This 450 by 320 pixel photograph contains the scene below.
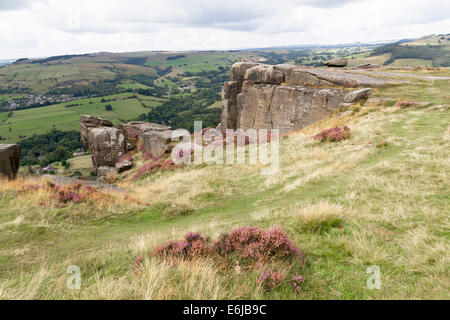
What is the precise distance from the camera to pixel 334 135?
19.8m

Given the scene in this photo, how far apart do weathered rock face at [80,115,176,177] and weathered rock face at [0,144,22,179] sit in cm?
1305

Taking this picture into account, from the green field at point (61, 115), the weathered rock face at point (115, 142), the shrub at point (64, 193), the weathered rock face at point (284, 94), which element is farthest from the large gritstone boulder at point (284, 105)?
the green field at point (61, 115)

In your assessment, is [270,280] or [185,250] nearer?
[270,280]

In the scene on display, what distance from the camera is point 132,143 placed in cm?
3603

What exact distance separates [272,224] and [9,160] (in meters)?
17.6

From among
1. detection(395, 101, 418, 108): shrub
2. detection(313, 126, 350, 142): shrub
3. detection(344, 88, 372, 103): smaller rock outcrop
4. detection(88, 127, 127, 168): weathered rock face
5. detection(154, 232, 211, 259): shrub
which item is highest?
detection(344, 88, 372, 103): smaller rock outcrop

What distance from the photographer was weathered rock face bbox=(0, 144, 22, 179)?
1566 centimetres

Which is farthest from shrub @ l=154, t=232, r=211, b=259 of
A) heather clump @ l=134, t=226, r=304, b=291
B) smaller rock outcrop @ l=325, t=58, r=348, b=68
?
smaller rock outcrop @ l=325, t=58, r=348, b=68

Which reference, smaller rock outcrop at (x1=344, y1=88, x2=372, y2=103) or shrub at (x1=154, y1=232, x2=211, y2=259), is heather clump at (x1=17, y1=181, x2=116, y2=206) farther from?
smaller rock outcrop at (x1=344, y1=88, x2=372, y2=103)

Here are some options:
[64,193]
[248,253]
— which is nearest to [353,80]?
[248,253]

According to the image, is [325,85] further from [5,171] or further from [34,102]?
[34,102]

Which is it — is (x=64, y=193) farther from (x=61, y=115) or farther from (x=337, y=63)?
(x=61, y=115)

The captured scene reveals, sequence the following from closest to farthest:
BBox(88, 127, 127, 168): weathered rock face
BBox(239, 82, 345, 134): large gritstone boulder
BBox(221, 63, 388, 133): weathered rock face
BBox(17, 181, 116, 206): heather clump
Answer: BBox(17, 181, 116, 206): heather clump, BBox(239, 82, 345, 134): large gritstone boulder, BBox(221, 63, 388, 133): weathered rock face, BBox(88, 127, 127, 168): weathered rock face
